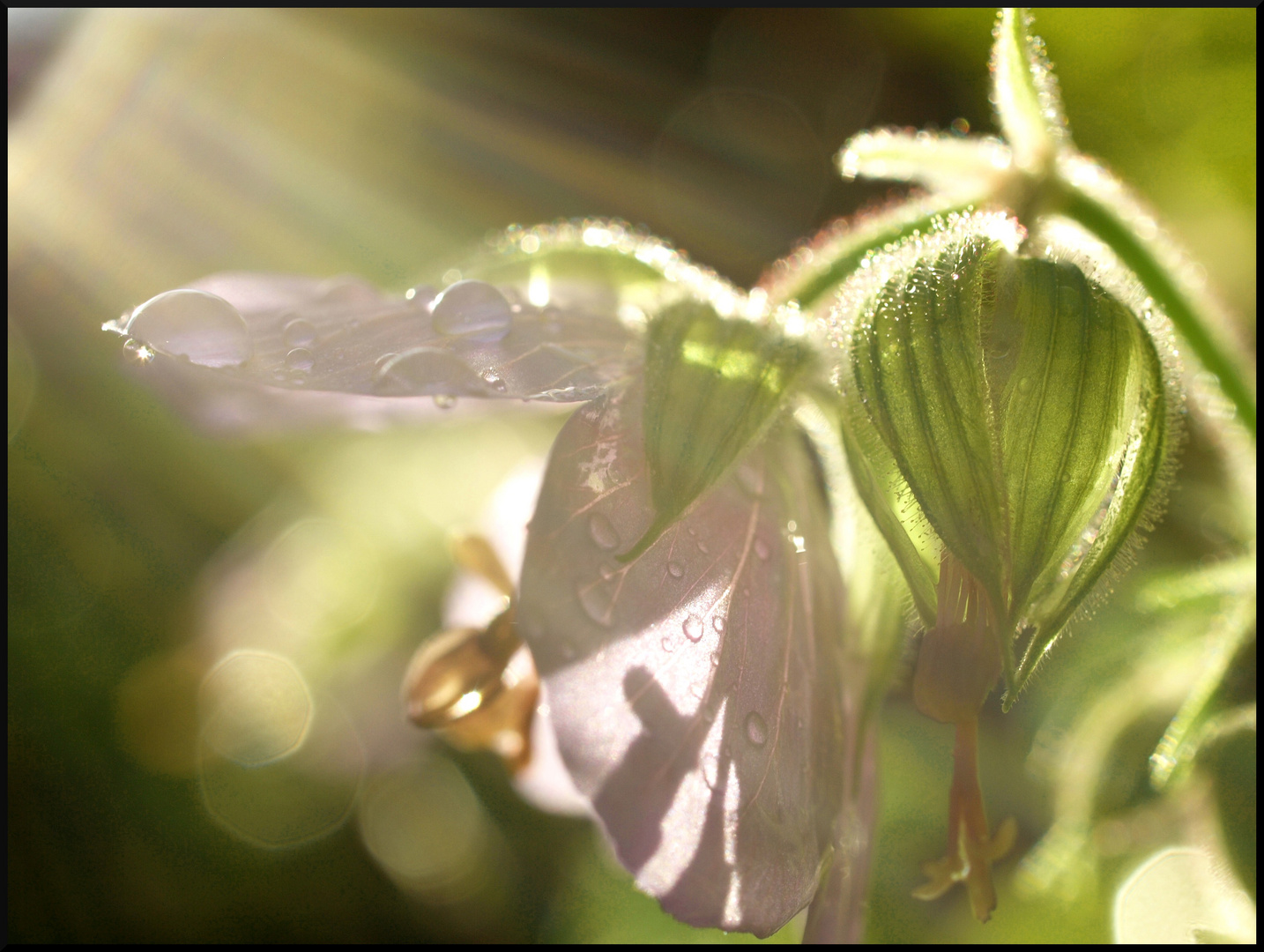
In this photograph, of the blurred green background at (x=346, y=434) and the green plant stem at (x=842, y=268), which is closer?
the green plant stem at (x=842, y=268)

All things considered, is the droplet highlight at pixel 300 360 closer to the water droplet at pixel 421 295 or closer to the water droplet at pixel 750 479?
the water droplet at pixel 421 295

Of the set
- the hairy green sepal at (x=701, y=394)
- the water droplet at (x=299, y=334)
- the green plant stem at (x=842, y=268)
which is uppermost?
the water droplet at (x=299, y=334)

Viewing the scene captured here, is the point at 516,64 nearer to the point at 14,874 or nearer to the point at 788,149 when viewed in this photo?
the point at 788,149

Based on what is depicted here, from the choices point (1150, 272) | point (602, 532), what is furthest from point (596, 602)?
point (1150, 272)

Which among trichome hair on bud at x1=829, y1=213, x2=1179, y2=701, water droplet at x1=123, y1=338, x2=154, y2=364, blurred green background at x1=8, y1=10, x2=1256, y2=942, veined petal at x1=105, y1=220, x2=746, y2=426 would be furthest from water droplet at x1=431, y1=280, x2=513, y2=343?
blurred green background at x1=8, y1=10, x2=1256, y2=942

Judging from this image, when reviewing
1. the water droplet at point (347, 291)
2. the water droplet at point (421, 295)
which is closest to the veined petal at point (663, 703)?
the water droplet at point (421, 295)

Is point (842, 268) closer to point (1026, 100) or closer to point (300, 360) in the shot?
point (1026, 100)

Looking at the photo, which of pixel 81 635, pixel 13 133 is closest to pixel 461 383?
pixel 13 133

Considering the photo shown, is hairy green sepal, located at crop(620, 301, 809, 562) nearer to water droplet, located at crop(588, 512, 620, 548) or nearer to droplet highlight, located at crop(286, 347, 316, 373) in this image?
water droplet, located at crop(588, 512, 620, 548)
